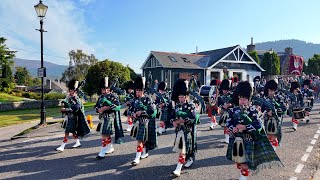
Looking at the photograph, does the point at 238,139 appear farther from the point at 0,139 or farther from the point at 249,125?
the point at 0,139

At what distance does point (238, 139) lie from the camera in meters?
5.48

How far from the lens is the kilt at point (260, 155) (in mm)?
5289

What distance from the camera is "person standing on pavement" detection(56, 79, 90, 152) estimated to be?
8.55 meters

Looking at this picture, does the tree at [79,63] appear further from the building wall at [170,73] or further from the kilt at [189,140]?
the kilt at [189,140]

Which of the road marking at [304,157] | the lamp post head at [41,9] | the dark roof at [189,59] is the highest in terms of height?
the dark roof at [189,59]

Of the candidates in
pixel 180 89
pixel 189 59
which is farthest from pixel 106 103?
pixel 189 59

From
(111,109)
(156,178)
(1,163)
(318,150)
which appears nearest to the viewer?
(156,178)

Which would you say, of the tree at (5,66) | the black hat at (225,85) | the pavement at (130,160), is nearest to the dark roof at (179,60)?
the tree at (5,66)

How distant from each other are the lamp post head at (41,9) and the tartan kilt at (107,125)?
7.08 meters

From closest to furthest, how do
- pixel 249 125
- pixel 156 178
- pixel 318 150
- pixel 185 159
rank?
pixel 249 125
pixel 156 178
pixel 185 159
pixel 318 150

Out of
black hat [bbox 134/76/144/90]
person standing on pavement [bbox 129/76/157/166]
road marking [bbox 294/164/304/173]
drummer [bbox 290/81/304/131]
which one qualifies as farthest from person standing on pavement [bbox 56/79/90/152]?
drummer [bbox 290/81/304/131]

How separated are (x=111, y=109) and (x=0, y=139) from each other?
547cm

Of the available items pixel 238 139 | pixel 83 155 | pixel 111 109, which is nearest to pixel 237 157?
pixel 238 139

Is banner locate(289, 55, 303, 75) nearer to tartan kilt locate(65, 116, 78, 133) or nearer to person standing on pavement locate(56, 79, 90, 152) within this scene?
person standing on pavement locate(56, 79, 90, 152)
